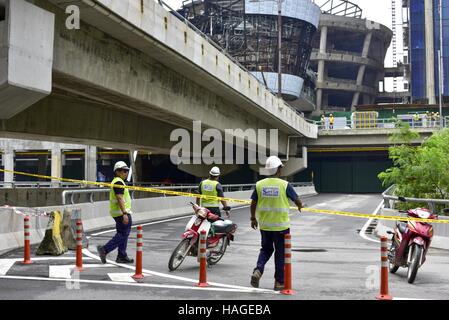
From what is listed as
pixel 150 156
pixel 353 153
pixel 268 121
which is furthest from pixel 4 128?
pixel 353 153

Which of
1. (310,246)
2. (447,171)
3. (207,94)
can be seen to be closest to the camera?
(310,246)

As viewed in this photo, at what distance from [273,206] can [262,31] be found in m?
84.7

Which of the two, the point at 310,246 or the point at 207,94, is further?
the point at 207,94

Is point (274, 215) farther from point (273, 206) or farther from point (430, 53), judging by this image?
point (430, 53)

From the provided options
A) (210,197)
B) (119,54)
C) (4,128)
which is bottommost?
(210,197)

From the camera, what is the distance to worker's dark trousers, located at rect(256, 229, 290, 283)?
846cm

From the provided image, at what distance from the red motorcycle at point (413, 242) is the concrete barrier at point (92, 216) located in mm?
8646

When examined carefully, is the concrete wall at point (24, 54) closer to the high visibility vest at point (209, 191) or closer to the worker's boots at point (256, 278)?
the high visibility vest at point (209, 191)

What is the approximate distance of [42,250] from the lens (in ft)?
41.6

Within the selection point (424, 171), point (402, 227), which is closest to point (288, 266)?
point (402, 227)

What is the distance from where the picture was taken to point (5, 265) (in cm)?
1103

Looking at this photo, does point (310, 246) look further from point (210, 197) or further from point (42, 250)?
point (42, 250)

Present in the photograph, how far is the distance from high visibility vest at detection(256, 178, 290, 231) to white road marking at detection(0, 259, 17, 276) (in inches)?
182
